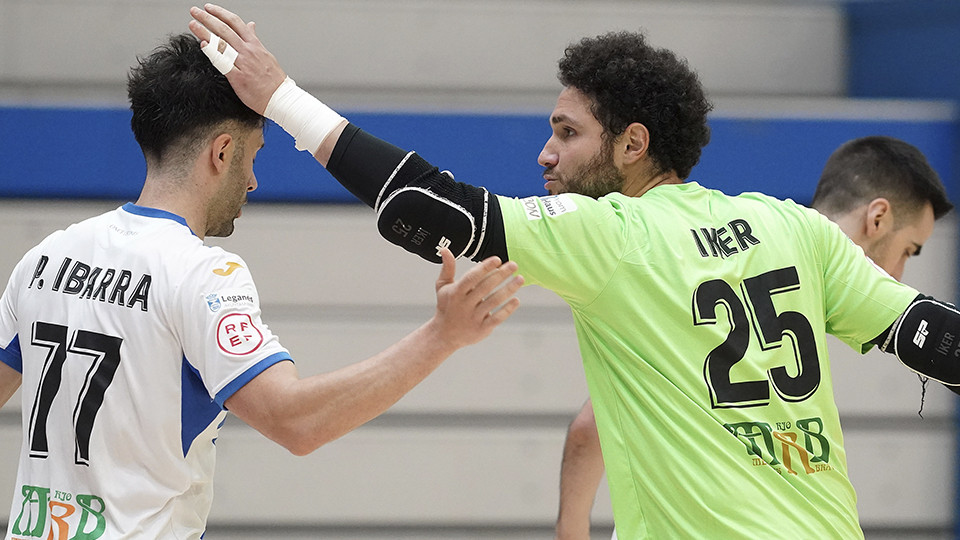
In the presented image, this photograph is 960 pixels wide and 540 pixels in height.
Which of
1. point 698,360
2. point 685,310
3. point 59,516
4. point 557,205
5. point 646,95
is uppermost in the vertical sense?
point 646,95

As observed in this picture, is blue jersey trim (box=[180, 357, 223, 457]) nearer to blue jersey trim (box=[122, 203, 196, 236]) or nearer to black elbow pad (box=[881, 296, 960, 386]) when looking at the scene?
blue jersey trim (box=[122, 203, 196, 236])

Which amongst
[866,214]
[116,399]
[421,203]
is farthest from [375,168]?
[866,214]

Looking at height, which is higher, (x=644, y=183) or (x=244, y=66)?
(x=244, y=66)

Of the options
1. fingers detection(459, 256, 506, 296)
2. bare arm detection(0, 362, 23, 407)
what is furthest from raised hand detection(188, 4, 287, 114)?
bare arm detection(0, 362, 23, 407)

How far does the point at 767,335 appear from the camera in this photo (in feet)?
7.88

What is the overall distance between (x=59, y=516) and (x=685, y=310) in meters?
1.43

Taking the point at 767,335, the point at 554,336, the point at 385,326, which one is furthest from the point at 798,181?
the point at 767,335

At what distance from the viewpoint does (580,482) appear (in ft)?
11.3

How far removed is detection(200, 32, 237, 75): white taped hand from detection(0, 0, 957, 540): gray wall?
2.73m

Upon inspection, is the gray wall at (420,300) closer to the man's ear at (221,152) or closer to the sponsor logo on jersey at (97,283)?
the man's ear at (221,152)

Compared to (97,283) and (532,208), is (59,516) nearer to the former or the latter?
(97,283)

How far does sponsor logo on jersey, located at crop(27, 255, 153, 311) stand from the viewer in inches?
88.7

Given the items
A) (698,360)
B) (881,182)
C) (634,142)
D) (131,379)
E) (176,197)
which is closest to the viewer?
(131,379)

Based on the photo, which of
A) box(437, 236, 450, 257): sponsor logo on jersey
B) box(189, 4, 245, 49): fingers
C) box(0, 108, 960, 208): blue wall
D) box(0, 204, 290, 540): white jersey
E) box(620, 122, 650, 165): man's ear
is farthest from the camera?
box(0, 108, 960, 208): blue wall
